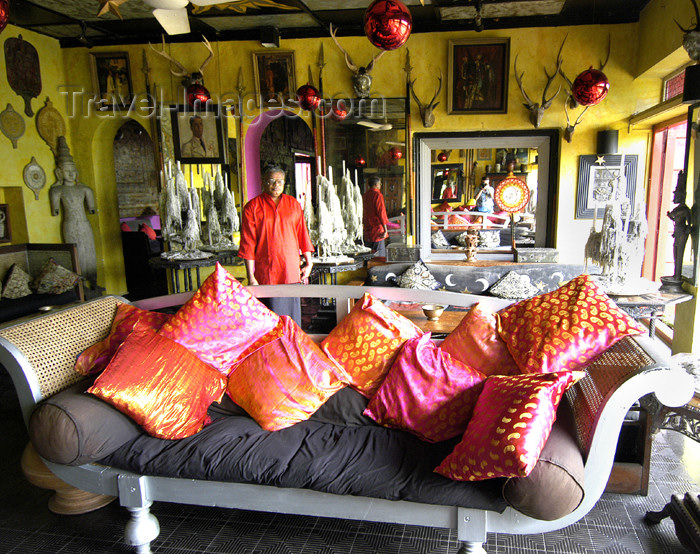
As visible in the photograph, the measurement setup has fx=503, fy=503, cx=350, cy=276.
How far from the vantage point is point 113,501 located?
99.3 inches

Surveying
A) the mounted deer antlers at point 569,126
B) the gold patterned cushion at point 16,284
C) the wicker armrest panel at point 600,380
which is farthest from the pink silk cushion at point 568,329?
the gold patterned cushion at point 16,284

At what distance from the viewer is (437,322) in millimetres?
3447

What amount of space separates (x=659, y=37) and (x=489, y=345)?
387 centimetres

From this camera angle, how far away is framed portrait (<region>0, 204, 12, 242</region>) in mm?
5621

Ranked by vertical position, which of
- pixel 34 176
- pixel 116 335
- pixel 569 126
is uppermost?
pixel 569 126

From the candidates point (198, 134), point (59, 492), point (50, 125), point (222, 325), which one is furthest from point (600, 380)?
point (50, 125)

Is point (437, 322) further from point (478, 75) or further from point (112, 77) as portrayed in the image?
point (112, 77)

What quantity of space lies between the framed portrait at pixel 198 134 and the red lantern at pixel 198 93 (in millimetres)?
390

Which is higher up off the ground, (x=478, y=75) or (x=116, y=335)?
(x=478, y=75)

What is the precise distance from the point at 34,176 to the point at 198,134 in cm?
193

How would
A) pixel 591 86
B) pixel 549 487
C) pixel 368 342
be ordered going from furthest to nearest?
1. pixel 591 86
2. pixel 368 342
3. pixel 549 487

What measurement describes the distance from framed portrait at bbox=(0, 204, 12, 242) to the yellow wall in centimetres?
17

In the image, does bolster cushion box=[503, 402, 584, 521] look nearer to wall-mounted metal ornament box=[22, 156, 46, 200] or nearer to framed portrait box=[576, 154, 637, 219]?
framed portrait box=[576, 154, 637, 219]

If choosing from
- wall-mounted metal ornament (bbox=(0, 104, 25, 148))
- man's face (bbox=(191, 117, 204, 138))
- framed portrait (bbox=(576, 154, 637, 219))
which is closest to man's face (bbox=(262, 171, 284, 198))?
man's face (bbox=(191, 117, 204, 138))
